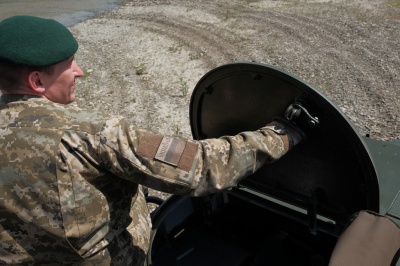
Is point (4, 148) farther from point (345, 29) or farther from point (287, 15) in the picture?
point (287, 15)

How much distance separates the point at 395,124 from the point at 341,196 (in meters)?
3.74

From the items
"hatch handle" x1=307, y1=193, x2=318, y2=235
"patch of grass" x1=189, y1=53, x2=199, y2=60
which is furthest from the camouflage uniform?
"patch of grass" x1=189, y1=53, x2=199, y2=60

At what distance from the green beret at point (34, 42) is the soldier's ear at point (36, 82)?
8cm

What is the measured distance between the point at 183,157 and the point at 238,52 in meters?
6.96

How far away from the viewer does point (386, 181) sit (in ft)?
7.51

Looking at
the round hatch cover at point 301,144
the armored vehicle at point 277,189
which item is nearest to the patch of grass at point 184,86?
the armored vehicle at point 277,189

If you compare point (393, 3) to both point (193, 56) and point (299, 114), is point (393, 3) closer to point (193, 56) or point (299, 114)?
point (193, 56)

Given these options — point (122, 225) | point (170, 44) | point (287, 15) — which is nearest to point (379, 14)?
point (287, 15)

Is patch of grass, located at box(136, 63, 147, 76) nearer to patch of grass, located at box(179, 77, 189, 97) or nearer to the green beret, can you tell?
patch of grass, located at box(179, 77, 189, 97)

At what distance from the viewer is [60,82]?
1.99 meters

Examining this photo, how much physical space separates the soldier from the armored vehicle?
22 cm

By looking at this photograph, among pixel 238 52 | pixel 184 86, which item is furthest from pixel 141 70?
pixel 238 52

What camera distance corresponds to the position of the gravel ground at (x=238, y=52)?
A: 6500 millimetres

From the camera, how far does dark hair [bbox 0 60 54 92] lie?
1842 mm
